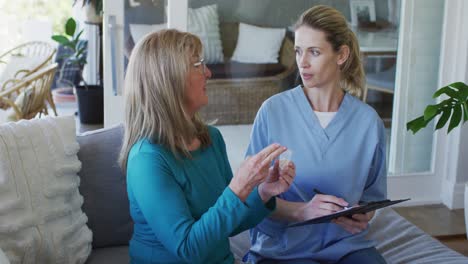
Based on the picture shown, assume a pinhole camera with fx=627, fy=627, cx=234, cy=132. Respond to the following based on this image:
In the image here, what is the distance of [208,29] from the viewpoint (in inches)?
134

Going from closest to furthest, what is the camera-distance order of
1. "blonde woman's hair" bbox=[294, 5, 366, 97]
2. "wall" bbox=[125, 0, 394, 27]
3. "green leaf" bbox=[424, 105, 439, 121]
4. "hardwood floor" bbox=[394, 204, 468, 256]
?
"blonde woman's hair" bbox=[294, 5, 366, 97]
"green leaf" bbox=[424, 105, 439, 121]
"hardwood floor" bbox=[394, 204, 468, 256]
"wall" bbox=[125, 0, 394, 27]

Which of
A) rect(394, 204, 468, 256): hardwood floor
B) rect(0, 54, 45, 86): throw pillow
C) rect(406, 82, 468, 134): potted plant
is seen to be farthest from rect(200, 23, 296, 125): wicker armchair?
rect(0, 54, 45, 86): throw pillow

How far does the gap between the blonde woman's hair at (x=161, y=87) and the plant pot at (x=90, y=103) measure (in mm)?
3866

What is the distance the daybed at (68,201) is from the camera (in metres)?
1.69

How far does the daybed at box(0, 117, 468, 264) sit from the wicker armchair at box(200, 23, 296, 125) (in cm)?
140

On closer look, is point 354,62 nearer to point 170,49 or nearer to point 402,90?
point 170,49

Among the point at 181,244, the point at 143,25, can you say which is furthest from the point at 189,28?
the point at 181,244

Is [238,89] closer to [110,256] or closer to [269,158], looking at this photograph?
[110,256]

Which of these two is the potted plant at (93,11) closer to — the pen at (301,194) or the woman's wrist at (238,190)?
the pen at (301,194)

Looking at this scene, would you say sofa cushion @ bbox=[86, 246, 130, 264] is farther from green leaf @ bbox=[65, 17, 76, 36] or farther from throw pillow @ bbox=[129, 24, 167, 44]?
green leaf @ bbox=[65, 17, 76, 36]

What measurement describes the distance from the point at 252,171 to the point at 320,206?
1.26 feet

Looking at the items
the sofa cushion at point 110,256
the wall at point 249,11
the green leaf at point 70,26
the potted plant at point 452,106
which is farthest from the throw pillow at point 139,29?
the green leaf at point 70,26

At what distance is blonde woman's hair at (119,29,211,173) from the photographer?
1564 millimetres

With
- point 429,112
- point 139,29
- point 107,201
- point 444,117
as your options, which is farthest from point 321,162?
point 139,29
